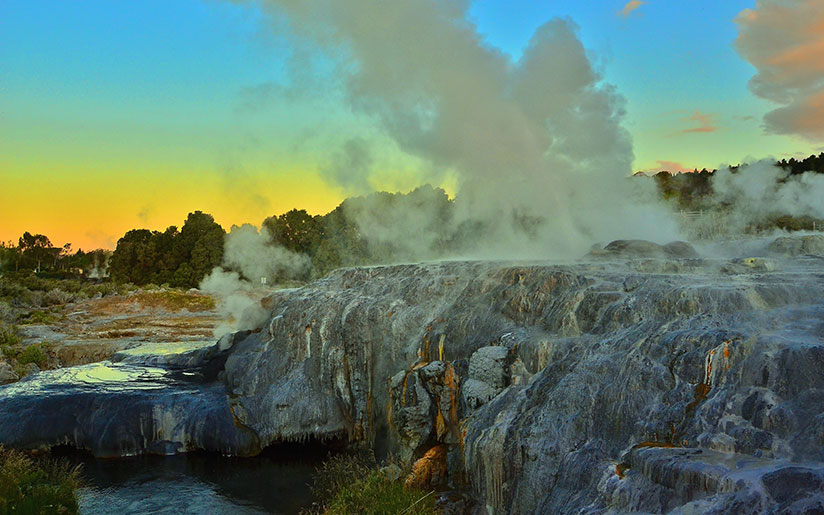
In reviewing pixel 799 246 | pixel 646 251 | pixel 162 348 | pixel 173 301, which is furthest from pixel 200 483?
pixel 173 301

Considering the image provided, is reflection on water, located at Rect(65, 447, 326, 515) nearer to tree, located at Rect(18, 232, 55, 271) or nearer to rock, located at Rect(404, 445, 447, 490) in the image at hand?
rock, located at Rect(404, 445, 447, 490)

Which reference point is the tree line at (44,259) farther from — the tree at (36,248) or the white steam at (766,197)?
the white steam at (766,197)

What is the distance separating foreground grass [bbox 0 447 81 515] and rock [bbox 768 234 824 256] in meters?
21.8

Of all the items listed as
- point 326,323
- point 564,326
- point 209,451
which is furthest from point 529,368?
point 209,451

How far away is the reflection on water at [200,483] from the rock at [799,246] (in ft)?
55.0

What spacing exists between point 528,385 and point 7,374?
23993 mm

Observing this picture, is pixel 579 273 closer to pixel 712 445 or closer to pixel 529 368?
pixel 529 368

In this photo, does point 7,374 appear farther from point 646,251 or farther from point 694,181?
point 694,181

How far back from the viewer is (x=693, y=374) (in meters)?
9.92

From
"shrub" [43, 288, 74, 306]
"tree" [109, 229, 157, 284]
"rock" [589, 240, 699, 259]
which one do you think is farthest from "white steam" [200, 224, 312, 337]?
"rock" [589, 240, 699, 259]

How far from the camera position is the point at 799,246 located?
66.4 feet

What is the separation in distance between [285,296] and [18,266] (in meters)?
85.2

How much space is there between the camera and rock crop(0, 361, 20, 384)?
25.4 meters

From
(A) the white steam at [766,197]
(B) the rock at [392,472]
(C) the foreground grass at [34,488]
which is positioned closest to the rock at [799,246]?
(B) the rock at [392,472]
